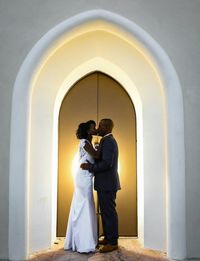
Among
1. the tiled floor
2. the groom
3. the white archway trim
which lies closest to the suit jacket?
the groom

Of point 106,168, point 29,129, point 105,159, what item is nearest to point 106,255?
point 106,168

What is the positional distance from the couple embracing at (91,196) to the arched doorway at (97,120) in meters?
0.73

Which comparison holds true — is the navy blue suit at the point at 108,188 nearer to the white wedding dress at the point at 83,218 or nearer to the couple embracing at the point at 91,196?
the couple embracing at the point at 91,196

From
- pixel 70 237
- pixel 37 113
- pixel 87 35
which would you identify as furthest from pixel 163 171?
pixel 87 35

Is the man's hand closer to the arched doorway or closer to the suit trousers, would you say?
the suit trousers

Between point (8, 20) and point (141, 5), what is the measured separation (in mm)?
1594

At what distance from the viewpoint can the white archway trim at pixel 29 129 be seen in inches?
152

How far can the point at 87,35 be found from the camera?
457 centimetres

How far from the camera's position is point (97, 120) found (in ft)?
16.4

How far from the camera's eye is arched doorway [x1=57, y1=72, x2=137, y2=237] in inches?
193

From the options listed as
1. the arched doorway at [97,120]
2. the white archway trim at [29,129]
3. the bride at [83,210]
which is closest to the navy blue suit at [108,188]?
the bride at [83,210]

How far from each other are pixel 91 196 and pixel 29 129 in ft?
3.70

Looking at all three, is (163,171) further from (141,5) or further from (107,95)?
(141,5)

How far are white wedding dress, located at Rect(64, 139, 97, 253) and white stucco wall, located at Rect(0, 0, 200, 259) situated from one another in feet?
2.75
